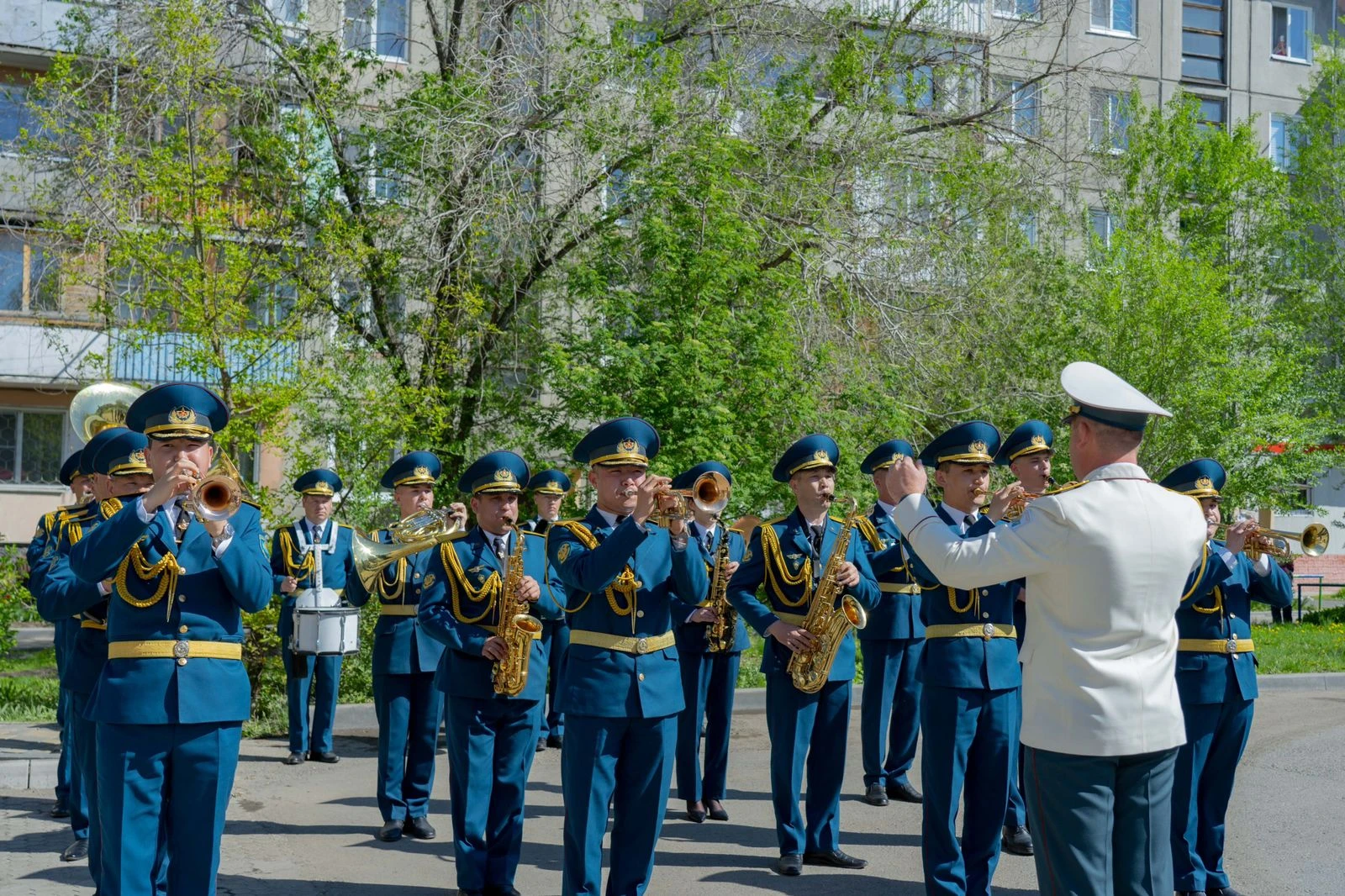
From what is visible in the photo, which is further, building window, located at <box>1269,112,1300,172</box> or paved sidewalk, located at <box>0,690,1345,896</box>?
building window, located at <box>1269,112,1300,172</box>

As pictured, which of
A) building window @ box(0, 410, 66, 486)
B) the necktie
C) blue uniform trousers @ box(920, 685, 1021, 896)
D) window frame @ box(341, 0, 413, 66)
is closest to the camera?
the necktie

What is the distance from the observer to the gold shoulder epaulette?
910cm

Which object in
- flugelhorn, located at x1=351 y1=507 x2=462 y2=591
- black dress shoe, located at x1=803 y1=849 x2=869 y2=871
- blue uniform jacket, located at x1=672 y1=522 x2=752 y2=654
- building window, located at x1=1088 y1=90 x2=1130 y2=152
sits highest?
building window, located at x1=1088 y1=90 x2=1130 y2=152

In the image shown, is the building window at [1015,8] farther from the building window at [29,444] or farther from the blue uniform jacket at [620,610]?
the building window at [29,444]

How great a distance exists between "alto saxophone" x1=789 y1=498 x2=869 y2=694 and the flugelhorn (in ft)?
6.52

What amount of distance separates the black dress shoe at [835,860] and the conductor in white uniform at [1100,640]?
10.1 ft

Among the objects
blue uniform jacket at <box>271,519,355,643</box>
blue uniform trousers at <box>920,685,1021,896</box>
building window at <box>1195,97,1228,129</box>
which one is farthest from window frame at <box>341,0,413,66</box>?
building window at <box>1195,97,1228,129</box>

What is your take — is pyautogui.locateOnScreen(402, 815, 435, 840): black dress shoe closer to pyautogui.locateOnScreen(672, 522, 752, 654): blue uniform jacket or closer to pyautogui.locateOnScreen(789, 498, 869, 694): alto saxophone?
pyautogui.locateOnScreen(672, 522, 752, 654): blue uniform jacket

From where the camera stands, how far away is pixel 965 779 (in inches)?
263

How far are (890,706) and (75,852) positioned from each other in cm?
536

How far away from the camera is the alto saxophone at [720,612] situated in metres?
9.07

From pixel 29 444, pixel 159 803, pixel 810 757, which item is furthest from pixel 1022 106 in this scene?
pixel 29 444

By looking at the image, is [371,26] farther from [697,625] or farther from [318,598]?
[697,625]

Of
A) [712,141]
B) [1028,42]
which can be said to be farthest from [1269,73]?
[712,141]
